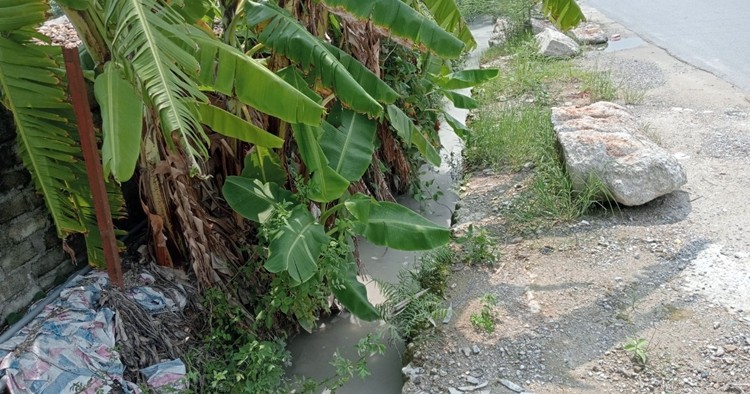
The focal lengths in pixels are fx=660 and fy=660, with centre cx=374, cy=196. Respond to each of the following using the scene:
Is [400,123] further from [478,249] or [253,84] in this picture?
[253,84]

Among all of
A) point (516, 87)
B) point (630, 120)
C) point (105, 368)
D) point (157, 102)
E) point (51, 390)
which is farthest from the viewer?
point (516, 87)

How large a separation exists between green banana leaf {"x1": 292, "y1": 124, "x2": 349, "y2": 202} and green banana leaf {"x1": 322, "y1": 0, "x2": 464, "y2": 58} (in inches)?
25.5

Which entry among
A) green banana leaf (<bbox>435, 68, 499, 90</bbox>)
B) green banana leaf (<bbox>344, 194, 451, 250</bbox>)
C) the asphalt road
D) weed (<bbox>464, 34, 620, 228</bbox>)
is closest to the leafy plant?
green banana leaf (<bbox>344, 194, 451, 250</bbox>)

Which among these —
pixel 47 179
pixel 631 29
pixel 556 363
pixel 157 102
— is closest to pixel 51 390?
pixel 47 179

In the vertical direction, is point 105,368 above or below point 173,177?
below

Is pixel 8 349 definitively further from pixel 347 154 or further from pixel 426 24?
pixel 426 24

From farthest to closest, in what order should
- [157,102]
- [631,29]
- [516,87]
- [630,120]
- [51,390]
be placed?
[631,29], [516,87], [630,120], [51,390], [157,102]

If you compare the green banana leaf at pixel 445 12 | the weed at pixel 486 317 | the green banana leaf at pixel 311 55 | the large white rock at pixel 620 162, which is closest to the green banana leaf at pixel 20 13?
the green banana leaf at pixel 311 55

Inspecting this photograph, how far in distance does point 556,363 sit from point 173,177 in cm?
224

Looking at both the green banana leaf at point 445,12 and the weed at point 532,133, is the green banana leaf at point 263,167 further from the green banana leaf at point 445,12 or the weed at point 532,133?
the weed at point 532,133

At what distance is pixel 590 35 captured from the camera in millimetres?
9508

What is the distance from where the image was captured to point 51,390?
2.91m

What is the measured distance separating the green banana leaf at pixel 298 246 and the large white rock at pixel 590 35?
686 cm

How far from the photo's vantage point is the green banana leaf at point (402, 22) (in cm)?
338
